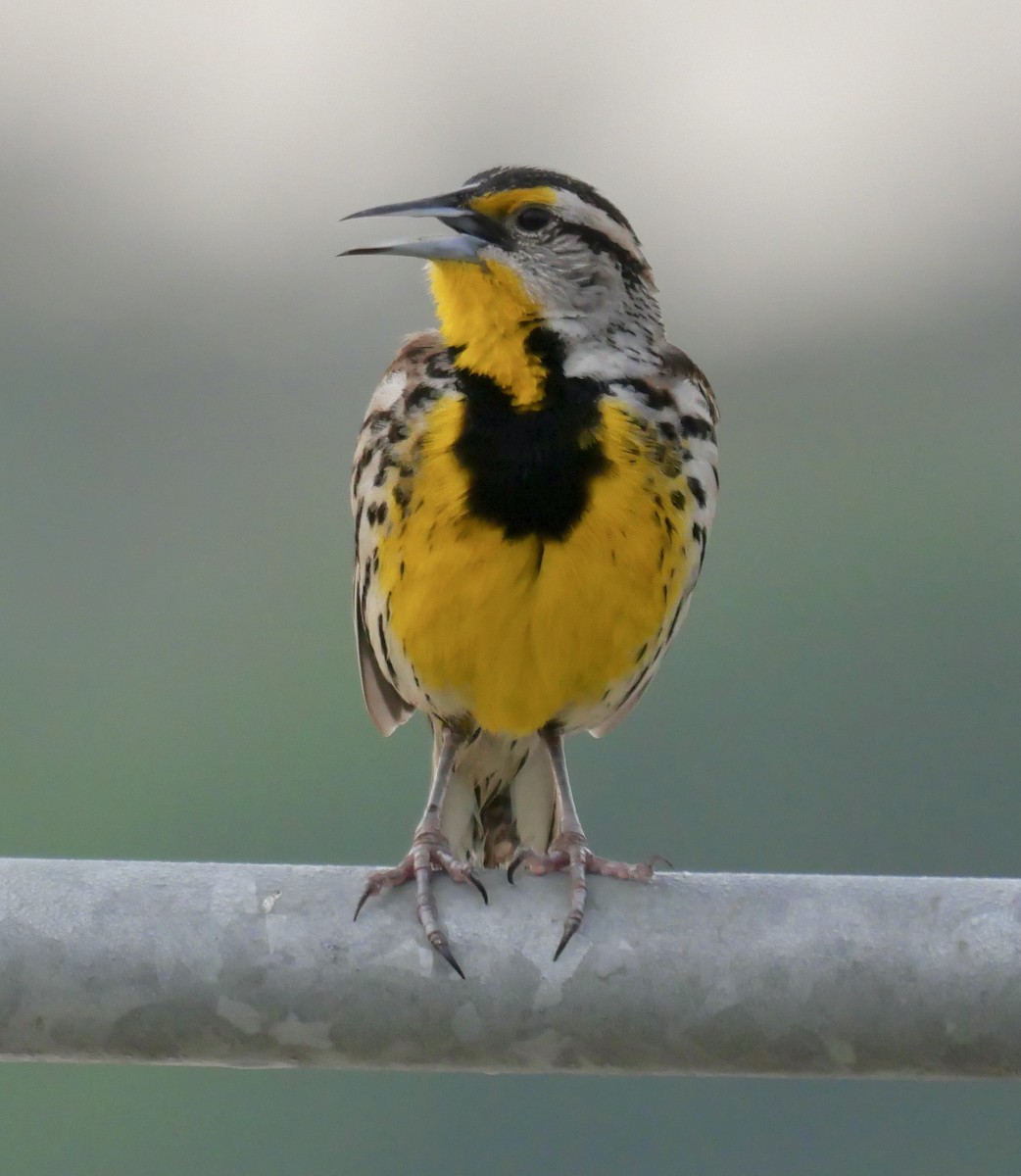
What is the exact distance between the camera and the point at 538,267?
2.08 meters

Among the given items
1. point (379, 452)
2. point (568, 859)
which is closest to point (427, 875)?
point (568, 859)

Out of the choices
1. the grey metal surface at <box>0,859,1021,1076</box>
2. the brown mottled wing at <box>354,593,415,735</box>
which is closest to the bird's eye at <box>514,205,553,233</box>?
the brown mottled wing at <box>354,593,415,735</box>

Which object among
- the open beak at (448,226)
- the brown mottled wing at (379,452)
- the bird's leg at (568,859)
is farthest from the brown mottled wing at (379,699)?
the open beak at (448,226)

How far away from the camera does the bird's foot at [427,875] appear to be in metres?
1.40

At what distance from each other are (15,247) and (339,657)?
11303mm

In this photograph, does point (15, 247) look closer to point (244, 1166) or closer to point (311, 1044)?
point (244, 1166)

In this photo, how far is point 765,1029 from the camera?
1.37m

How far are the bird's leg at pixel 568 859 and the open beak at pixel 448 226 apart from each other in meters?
0.60

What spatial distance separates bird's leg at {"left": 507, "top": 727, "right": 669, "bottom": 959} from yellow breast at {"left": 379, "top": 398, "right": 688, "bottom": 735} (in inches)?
7.3

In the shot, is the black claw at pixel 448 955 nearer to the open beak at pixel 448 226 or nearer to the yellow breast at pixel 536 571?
the yellow breast at pixel 536 571

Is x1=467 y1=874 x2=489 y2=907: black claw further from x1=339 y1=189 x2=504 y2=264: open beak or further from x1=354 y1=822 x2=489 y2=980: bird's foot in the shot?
x1=339 y1=189 x2=504 y2=264: open beak

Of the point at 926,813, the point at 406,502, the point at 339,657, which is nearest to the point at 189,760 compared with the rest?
the point at 339,657

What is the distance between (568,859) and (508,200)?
0.72 meters

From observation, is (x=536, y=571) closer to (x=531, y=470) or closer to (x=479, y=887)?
(x=531, y=470)
